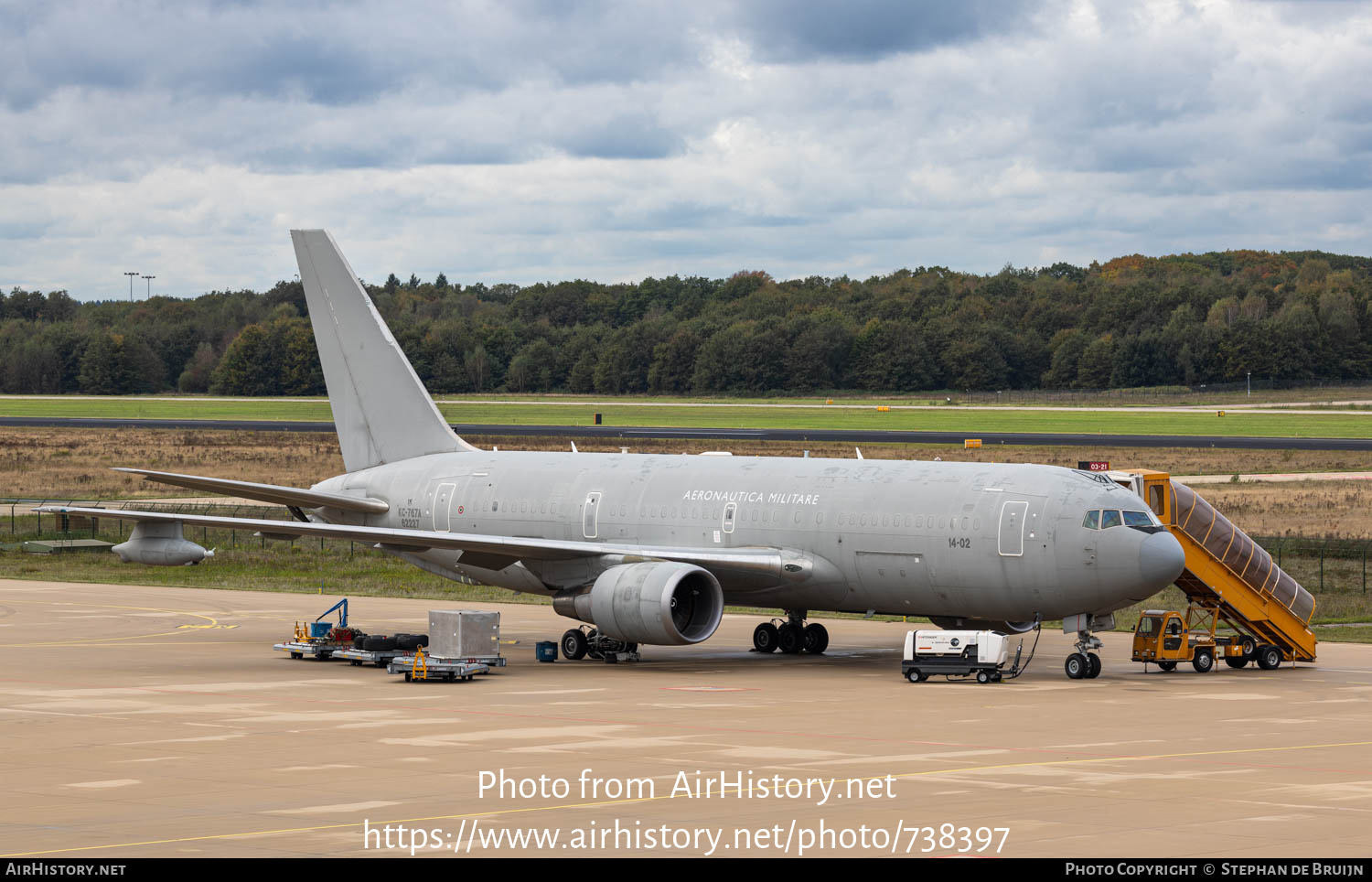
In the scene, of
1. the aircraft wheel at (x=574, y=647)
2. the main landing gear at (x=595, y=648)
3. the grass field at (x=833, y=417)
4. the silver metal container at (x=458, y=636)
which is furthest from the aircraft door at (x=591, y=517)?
the grass field at (x=833, y=417)

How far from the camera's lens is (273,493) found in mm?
41281

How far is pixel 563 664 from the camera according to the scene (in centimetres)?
3984

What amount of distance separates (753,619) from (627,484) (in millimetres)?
11320

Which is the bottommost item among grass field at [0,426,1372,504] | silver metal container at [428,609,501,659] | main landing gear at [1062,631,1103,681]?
main landing gear at [1062,631,1103,681]

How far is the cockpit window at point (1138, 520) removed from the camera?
35.2 m

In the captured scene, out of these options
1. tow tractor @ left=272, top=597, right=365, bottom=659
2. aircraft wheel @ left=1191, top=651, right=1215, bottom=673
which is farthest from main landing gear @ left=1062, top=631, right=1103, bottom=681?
tow tractor @ left=272, top=597, right=365, bottom=659

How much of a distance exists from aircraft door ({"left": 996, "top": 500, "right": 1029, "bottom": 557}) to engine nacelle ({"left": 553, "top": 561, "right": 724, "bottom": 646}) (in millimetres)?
6429

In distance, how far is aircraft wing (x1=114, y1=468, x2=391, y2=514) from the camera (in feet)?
125

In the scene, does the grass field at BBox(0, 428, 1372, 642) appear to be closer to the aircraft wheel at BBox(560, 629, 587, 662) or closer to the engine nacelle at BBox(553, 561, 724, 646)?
the aircraft wheel at BBox(560, 629, 587, 662)

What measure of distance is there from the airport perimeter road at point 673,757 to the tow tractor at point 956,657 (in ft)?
2.16

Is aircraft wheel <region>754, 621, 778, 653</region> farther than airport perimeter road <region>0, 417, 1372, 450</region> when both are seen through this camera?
No

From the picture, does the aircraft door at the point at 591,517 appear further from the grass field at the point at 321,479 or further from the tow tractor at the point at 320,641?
the grass field at the point at 321,479

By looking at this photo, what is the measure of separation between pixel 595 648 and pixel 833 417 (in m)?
118

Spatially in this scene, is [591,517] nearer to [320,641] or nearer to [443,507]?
[443,507]
